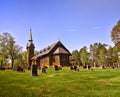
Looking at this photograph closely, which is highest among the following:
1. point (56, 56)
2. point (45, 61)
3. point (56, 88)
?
point (56, 56)

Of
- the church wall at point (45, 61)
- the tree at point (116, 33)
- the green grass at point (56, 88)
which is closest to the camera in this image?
the green grass at point (56, 88)

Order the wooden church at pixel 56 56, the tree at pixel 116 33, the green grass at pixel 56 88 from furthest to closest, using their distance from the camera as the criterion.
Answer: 1. the wooden church at pixel 56 56
2. the tree at pixel 116 33
3. the green grass at pixel 56 88

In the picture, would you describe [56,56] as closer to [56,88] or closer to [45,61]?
[45,61]

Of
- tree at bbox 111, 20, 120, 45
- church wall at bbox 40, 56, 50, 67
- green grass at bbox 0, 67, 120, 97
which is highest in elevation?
tree at bbox 111, 20, 120, 45

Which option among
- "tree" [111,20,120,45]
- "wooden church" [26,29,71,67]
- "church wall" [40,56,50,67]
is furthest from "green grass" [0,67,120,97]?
"church wall" [40,56,50,67]

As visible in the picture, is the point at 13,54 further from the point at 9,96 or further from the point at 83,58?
the point at 9,96

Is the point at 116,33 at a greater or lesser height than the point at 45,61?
greater

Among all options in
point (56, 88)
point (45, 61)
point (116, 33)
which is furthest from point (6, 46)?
Result: point (56, 88)

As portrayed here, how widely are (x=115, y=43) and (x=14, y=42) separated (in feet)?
153

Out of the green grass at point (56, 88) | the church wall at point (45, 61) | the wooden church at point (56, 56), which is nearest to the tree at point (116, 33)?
the wooden church at point (56, 56)

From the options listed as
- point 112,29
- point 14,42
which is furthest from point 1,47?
point 112,29

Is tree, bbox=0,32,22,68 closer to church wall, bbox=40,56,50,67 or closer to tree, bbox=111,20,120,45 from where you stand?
church wall, bbox=40,56,50,67

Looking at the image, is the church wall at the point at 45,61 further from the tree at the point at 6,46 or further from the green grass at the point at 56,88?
the green grass at the point at 56,88

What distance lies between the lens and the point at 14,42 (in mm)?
92562
